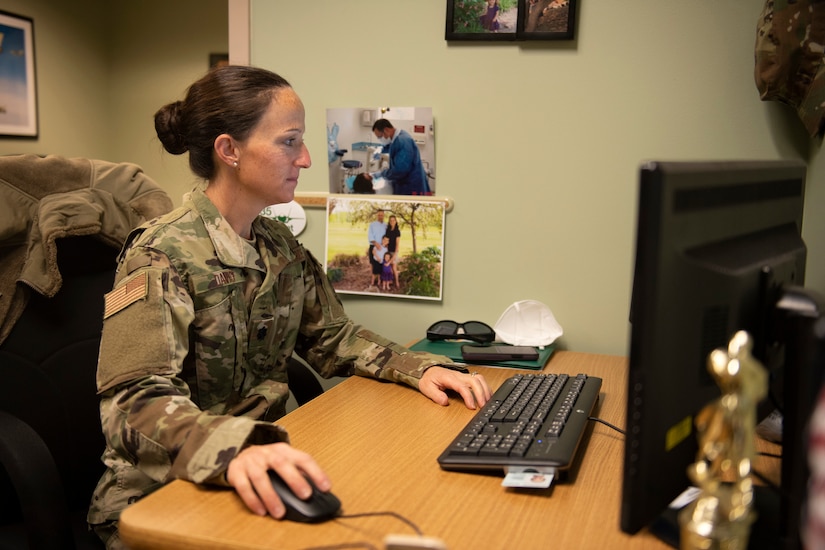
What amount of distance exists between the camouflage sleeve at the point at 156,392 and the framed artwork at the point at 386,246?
708 millimetres

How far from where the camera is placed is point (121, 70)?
3943 millimetres

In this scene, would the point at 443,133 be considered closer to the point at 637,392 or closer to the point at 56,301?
the point at 56,301

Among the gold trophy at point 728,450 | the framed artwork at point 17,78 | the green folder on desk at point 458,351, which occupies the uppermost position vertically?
the framed artwork at point 17,78

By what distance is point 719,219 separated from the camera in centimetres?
72

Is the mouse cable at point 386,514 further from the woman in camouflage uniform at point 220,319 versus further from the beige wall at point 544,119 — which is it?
the beige wall at point 544,119

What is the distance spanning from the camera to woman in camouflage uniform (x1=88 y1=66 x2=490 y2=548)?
104cm

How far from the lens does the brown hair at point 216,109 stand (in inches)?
55.0

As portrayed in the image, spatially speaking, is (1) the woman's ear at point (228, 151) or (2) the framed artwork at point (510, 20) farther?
(2) the framed artwork at point (510, 20)

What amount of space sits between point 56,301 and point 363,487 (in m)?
0.76

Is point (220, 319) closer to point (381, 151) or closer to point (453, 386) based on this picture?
point (453, 386)

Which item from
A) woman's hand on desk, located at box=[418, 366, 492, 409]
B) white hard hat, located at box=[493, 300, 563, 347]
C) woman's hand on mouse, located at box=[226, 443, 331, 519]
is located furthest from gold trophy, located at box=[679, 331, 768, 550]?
white hard hat, located at box=[493, 300, 563, 347]

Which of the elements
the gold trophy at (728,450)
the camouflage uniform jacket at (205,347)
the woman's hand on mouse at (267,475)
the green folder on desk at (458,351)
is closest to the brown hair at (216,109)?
the camouflage uniform jacket at (205,347)

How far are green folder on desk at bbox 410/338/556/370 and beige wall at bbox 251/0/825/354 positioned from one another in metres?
0.14

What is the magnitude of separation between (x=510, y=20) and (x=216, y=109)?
73cm
